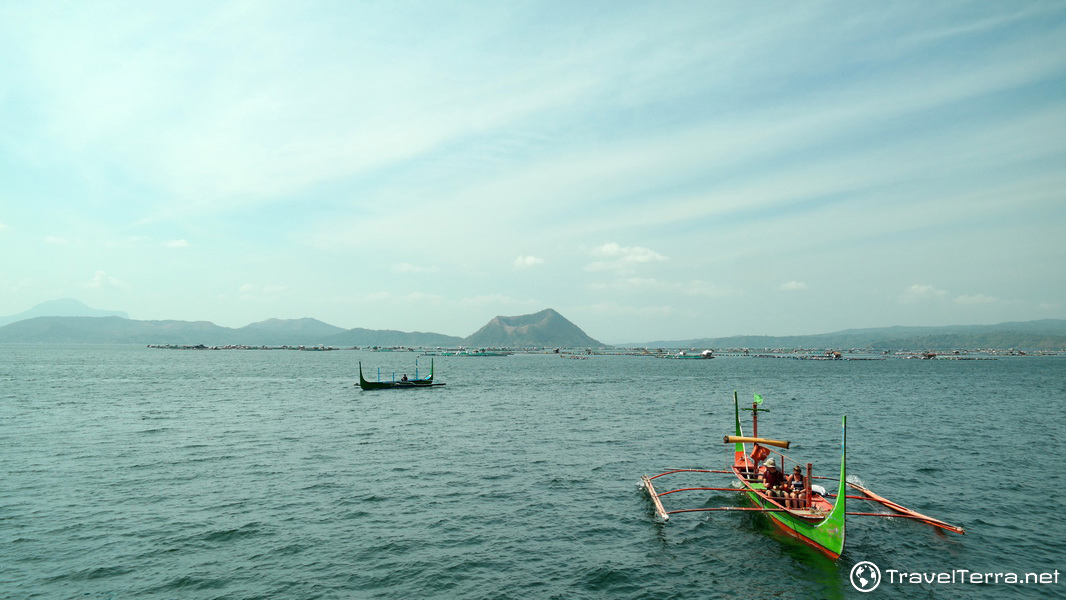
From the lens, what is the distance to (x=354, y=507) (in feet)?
85.1

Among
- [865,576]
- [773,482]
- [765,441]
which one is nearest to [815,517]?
[865,576]

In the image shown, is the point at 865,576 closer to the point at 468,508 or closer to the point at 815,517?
the point at 815,517

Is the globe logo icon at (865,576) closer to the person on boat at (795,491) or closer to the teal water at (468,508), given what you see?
the teal water at (468,508)

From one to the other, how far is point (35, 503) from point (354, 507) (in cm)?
1540

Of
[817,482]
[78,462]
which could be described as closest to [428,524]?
[817,482]

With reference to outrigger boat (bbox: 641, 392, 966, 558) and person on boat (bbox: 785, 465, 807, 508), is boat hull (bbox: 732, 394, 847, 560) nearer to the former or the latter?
outrigger boat (bbox: 641, 392, 966, 558)

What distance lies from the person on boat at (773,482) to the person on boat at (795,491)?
403 millimetres

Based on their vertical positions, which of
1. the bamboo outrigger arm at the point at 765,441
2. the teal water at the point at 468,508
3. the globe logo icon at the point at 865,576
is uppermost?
the bamboo outrigger arm at the point at 765,441

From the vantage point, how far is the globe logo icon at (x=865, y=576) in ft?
60.2

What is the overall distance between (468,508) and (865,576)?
16.1m

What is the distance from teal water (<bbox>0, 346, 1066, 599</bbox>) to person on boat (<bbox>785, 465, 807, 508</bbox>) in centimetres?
150

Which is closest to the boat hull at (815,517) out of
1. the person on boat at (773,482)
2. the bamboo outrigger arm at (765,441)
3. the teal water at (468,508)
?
the person on boat at (773,482)

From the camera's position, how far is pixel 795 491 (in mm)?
23750

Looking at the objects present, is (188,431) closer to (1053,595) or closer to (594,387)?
(1053,595)
